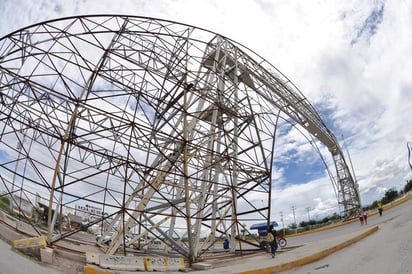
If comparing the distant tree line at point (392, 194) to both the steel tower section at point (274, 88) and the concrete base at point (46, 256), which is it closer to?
the steel tower section at point (274, 88)

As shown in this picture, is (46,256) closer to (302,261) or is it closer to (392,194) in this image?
(302,261)

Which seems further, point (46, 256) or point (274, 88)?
point (274, 88)

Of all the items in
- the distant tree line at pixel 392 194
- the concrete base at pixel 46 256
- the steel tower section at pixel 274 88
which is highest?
the steel tower section at pixel 274 88

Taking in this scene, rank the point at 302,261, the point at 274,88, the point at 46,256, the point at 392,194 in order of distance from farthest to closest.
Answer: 1. the point at 392,194
2. the point at 274,88
3. the point at 302,261
4. the point at 46,256

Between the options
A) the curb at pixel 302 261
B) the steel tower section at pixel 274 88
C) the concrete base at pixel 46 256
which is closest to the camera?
the concrete base at pixel 46 256

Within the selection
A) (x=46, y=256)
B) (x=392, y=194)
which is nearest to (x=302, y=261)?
(x=46, y=256)

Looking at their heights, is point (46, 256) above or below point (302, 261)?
above

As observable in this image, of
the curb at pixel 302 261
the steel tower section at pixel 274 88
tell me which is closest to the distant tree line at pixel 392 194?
the steel tower section at pixel 274 88

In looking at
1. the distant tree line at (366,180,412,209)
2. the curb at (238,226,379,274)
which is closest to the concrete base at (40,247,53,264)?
the curb at (238,226,379,274)

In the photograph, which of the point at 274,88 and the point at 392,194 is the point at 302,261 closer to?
the point at 274,88

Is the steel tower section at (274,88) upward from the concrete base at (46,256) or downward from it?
upward

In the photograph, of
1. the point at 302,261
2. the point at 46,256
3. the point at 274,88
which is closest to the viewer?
the point at 46,256

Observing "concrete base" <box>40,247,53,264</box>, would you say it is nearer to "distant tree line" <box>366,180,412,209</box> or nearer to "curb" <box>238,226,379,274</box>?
"curb" <box>238,226,379,274</box>

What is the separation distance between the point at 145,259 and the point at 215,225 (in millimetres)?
5752
